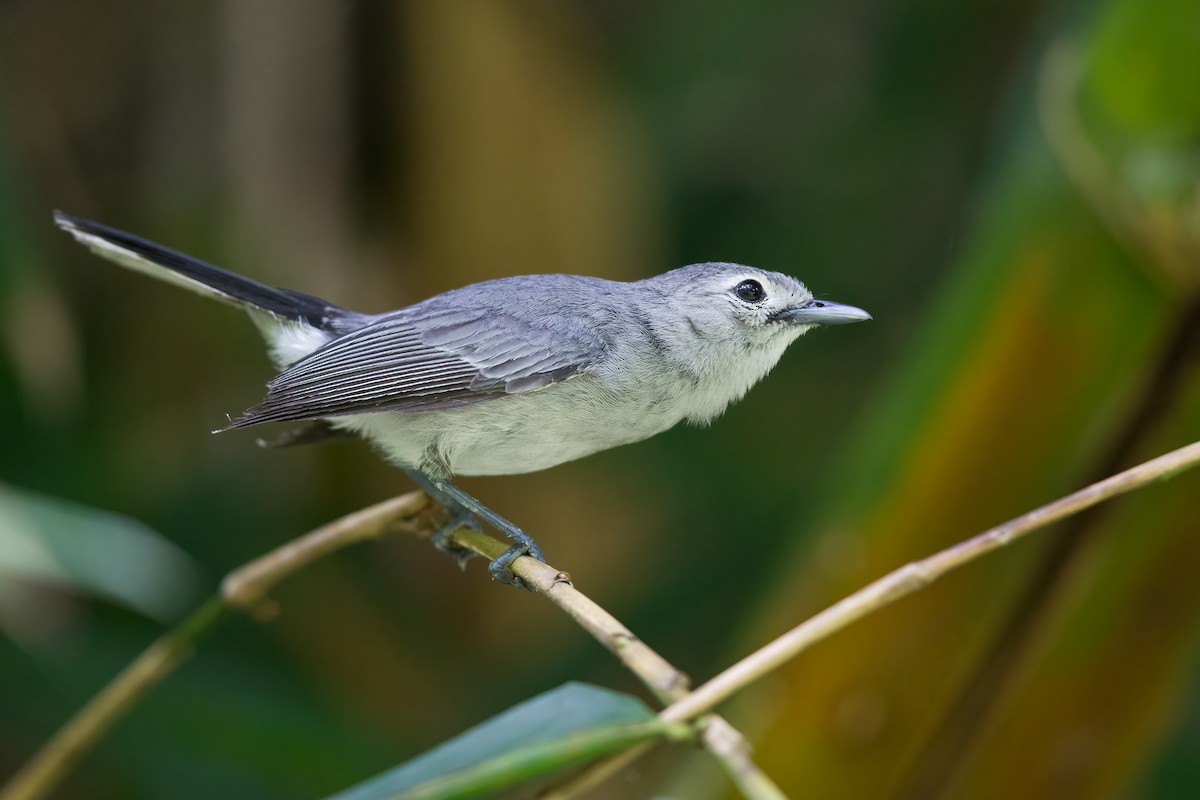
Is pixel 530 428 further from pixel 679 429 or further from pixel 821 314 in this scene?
pixel 679 429

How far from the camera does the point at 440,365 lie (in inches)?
89.5

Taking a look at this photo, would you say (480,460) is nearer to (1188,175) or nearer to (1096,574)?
(1096,574)

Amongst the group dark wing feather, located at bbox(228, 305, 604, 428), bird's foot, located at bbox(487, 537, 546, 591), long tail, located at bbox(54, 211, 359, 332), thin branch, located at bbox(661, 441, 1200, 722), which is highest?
long tail, located at bbox(54, 211, 359, 332)

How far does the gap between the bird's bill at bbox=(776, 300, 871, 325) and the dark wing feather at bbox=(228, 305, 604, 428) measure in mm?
355

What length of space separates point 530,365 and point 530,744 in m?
1.12

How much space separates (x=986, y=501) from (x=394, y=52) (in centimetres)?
220

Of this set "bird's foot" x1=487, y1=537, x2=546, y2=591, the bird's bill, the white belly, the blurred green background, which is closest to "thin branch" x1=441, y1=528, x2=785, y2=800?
"bird's foot" x1=487, y1=537, x2=546, y2=591

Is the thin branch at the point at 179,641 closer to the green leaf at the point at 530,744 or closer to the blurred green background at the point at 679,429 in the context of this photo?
the blurred green background at the point at 679,429

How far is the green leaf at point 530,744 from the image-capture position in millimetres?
1099

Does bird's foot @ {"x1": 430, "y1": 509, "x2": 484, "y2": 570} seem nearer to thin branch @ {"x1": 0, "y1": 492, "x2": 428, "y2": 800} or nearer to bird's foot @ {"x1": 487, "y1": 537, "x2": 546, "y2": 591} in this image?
bird's foot @ {"x1": 487, "y1": 537, "x2": 546, "y2": 591}

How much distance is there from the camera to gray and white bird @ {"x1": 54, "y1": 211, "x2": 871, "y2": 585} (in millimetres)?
2141

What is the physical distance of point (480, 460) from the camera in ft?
7.25

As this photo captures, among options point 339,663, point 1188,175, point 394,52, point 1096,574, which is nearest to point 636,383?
point 1096,574

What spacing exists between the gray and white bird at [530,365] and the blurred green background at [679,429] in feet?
1.24
